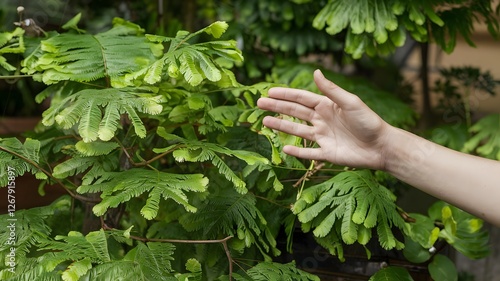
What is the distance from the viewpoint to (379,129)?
3.88 ft

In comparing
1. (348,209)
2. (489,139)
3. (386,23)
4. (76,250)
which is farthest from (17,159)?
(489,139)

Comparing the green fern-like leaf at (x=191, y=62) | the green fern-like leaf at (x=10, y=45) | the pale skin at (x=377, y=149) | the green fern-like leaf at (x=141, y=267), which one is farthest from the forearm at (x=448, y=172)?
the green fern-like leaf at (x=10, y=45)

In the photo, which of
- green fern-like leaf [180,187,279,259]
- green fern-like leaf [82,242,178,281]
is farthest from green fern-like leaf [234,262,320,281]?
green fern-like leaf [82,242,178,281]

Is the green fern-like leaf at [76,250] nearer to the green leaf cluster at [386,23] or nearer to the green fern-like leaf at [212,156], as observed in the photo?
the green fern-like leaf at [212,156]

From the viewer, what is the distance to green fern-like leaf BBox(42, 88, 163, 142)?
1128 mm

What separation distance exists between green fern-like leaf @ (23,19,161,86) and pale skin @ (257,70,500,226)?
326 millimetres

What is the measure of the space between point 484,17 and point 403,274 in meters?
0.98

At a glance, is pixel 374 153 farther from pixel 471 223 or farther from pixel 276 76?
pixel 276 76

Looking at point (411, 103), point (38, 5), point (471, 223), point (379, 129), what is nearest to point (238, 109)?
point (379, 129)

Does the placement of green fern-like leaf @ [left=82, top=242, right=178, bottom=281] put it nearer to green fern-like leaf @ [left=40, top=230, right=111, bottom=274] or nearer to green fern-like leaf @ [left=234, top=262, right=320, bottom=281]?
green fern-like leaf @ [left=40, top=230, right=111, bottom=274]

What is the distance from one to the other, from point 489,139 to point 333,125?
82 cm

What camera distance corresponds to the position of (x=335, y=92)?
1.17 m

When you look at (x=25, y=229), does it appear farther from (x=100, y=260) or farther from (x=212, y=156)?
(x=212, y=156)

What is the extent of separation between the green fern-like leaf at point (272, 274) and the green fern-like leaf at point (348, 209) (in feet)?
0.31
